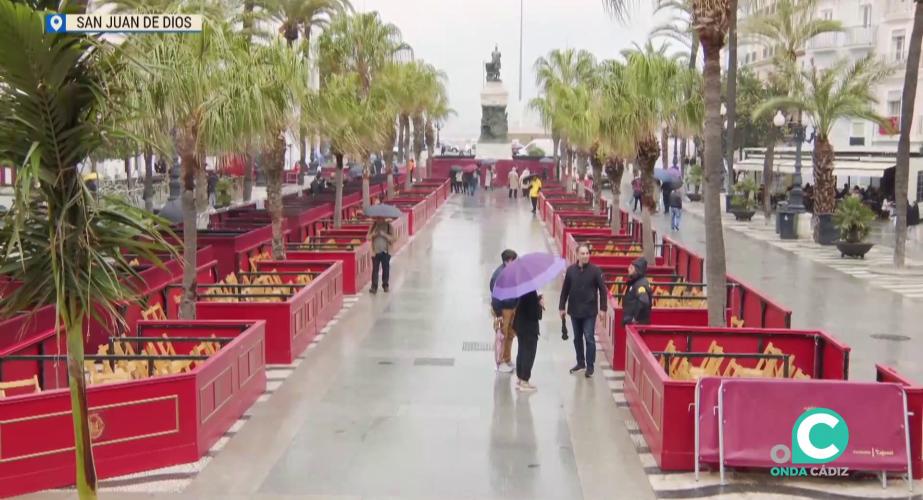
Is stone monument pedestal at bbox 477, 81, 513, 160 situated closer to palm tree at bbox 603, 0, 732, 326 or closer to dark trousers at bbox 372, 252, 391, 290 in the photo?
dark trousers at bbox 372, 252, 391, 290

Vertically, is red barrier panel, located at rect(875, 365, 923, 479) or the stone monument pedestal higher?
the stone monument pedestal

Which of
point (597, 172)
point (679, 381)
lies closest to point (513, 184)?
point (597, 172)

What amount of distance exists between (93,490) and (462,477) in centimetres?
423

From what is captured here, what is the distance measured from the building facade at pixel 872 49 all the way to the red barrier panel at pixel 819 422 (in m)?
38.0

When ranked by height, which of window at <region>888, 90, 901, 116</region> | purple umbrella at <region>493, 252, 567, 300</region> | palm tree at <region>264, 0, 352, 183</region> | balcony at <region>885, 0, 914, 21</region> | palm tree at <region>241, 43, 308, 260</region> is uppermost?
balcony at <region>885, 0, 914, 21</region>

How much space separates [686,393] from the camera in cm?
943

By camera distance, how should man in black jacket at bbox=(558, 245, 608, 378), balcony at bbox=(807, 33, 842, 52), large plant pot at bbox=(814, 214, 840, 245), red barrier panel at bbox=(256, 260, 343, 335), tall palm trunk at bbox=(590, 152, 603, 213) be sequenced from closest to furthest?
man in black jacket at bbox=(558, 245, 608, 378), red barrier panel at bbox=(256, 260, 343, 335), tall palm trunk at bbox=(590, 152, 603, 213), large plant pot at bbox=(814, 214, 840, 245), balcony at bbox=(807, 33, 842, 52)

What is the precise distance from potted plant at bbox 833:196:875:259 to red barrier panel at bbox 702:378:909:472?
20.5 metres

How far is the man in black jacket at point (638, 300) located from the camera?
12.6 m

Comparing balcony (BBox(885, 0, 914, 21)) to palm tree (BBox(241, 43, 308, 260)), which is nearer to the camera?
palm tree (BBox(241, 43, 308, 260))

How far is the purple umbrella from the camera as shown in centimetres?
1205

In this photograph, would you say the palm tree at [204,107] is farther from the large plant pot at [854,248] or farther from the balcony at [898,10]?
the balcony at [898,10]

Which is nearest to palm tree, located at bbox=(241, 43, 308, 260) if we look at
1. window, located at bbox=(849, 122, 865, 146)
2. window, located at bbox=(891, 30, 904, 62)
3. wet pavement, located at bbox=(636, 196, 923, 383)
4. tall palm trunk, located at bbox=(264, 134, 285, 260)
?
tall palm trunk, located at bbox=(264, 134, 285, 260)

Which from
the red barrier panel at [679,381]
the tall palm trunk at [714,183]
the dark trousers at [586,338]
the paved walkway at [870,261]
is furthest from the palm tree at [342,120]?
the paved walkway at [870,261]
